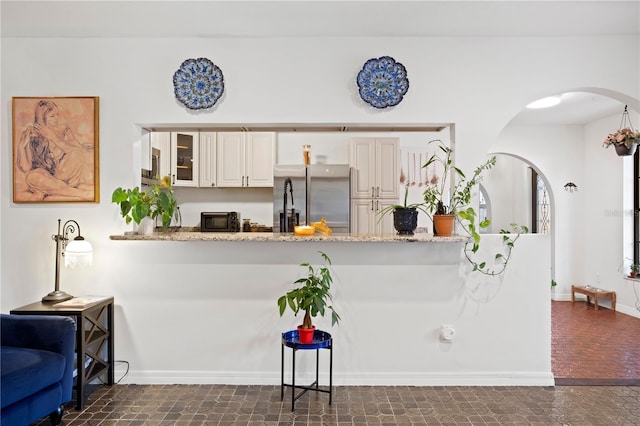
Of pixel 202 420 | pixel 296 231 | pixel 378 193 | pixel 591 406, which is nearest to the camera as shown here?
pixel 202 420

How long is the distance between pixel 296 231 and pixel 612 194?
193 inches

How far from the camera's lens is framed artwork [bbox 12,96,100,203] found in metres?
3.10

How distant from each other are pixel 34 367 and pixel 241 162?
10.5ft

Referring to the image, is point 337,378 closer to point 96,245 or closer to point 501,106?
point 96,245

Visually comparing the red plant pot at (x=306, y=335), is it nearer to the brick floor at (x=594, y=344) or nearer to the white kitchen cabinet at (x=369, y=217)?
the brick floor at (x=594, y=344)

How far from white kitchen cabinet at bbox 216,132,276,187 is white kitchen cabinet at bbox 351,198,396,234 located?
42.3 inches

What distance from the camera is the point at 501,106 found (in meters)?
3.11

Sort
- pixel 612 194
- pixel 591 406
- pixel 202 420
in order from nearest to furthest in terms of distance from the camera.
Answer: pixel 202 420
pixel 591 406
pixel 612 194

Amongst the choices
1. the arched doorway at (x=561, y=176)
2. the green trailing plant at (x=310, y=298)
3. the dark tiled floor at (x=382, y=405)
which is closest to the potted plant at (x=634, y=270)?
the arched doorway at (x=561, y=176)

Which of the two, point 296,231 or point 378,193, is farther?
point 378,193

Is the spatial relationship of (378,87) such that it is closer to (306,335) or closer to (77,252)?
(306,335)

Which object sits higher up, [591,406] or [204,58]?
[204,58]

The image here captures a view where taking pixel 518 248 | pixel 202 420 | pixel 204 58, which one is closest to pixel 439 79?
pixel 518 248

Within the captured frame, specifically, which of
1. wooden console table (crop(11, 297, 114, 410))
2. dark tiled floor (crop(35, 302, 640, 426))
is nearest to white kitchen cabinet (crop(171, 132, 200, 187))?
wooden console table (crop(11, 297, 114, 410))
